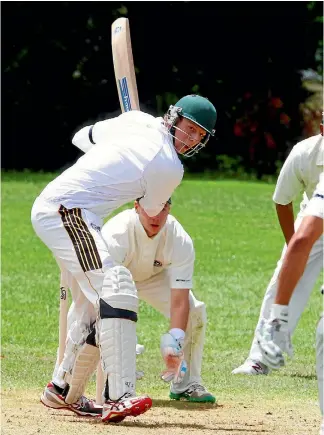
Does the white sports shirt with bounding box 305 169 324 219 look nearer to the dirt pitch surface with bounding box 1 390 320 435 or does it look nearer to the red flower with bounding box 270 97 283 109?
the dirt pitch surface with bounding box 1 390 320 435

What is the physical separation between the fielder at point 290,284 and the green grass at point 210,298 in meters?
2.40

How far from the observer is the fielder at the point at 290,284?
15.0 feet

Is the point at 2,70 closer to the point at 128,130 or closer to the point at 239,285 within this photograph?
the point at 239,285

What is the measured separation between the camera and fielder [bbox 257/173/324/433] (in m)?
4.56

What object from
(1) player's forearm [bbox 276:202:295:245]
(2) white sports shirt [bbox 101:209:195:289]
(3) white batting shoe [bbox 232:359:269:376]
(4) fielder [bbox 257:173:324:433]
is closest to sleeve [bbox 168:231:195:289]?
(2) white sports shirt [bbox 101:209:195:289]

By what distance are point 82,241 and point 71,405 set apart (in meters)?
1.08

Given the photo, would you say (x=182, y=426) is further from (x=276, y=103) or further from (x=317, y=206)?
(x=276, y=103)

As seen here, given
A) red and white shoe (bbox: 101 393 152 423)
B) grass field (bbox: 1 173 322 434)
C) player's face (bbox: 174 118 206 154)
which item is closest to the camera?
red and white shoe (bbox: 101 393 152 423)

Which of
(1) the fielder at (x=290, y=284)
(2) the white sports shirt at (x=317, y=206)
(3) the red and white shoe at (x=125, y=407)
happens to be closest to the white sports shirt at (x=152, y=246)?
(3) the red and white shoe at (x=125, y=407)

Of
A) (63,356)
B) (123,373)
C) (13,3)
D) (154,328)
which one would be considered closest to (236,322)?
(154,328)

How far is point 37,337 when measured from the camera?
32.4 ft

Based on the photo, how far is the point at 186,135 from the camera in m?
6.42

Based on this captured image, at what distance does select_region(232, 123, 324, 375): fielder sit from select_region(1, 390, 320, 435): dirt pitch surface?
100 cm

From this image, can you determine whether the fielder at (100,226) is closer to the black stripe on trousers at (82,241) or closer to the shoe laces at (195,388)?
the black stripe on trousers at (82,241)
